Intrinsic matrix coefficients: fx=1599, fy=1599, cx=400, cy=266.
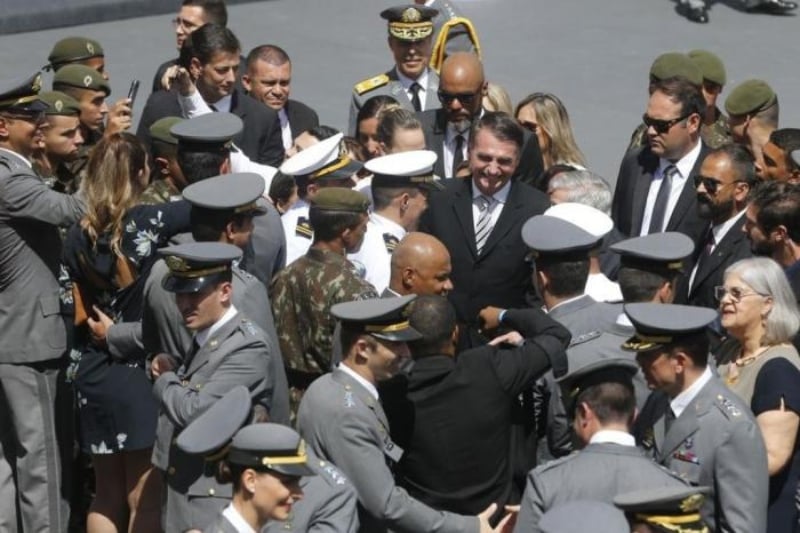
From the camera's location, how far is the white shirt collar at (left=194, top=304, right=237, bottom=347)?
5.34m

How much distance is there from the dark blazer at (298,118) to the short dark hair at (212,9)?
2.32 feet

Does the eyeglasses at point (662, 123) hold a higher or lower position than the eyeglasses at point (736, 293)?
lower

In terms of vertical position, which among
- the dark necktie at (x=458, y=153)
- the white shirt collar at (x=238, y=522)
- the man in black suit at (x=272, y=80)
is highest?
the white shirt collar at (x=238, y=522)

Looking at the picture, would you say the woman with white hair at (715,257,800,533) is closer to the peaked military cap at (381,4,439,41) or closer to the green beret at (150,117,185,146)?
the green beret at (150,117,185,146)

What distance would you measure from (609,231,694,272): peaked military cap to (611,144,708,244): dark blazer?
1.46 metres

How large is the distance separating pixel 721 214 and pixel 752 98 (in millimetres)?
1299

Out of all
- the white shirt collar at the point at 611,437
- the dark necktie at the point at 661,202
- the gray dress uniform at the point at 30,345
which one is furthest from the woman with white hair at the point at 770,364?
the gray dress uniform at the point at 30,345

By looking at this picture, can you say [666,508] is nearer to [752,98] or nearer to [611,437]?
[611,437]

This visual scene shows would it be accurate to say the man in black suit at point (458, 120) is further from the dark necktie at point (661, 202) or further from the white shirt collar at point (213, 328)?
the white shirt collar at point (213, 328)

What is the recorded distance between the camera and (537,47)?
12.5m

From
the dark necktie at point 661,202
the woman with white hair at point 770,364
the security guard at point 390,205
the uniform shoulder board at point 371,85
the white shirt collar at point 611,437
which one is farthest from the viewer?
the uniform shoulder board at point 371,85

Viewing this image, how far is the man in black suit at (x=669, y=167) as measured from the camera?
290 inches

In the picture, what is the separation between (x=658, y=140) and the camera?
7469 millimetres

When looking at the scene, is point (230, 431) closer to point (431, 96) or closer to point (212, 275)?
point (212, 275)
